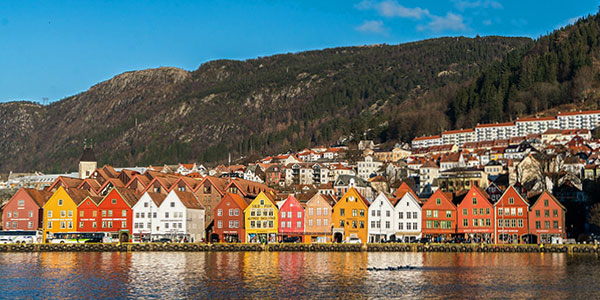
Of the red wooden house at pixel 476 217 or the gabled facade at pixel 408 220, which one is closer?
the red wooden house at pixel 476 217

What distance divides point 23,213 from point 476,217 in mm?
64895

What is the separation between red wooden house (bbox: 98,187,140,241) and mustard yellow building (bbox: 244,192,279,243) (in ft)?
54.9

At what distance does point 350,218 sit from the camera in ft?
328

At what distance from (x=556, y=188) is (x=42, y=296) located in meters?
92.5

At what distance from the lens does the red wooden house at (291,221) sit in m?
101

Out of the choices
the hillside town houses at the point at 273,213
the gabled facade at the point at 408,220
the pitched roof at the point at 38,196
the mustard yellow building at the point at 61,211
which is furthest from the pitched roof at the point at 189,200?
the gabled facade at the point at 408,220

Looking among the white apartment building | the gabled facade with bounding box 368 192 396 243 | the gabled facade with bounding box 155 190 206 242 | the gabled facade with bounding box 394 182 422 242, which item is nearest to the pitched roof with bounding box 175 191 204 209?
the gabled facade with bounding box 155 190 206 242

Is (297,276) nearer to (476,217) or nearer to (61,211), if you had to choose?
(476,217)

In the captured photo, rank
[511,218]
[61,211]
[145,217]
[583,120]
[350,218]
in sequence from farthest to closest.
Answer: [583,120] → [61,211] → [145,217] → [350,218] → [511,218]

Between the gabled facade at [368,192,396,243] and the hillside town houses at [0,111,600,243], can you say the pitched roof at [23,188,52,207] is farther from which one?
the gabled facade at [368,192,396,243]

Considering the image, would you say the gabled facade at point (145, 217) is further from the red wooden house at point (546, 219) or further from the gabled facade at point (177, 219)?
the red wooden house at point (546, 219)

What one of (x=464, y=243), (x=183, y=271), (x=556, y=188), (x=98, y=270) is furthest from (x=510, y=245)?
(x=98, y=270)

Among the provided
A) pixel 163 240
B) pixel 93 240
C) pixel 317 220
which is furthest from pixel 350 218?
pixel 93 240

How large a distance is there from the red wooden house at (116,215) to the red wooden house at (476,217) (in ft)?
150
